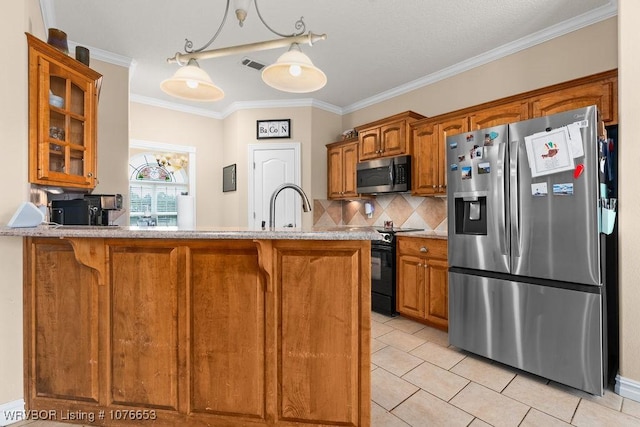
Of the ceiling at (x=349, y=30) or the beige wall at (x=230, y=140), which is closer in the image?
the ceiling at (x=349, y=30)

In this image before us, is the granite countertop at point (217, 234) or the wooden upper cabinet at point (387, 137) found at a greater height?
the wooden upper cabinet at point (387, 137)

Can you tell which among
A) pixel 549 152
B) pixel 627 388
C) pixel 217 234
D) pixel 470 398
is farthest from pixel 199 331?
pixel 627 388

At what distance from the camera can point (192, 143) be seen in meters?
4.80

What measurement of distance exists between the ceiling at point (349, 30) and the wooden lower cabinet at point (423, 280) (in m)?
1.97

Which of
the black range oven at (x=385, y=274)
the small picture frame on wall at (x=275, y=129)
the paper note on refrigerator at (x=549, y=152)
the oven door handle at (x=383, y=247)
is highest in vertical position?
the small picture frame on wall at (x=275, y=129)

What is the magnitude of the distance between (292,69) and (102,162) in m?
2.62

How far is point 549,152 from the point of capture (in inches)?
77.6

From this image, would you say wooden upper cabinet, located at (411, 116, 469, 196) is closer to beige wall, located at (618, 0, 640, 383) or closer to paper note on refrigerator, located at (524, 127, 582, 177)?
paper note on refrigerator, located at (524, 127, 582, 177)

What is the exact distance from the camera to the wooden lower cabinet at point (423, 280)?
288 cm

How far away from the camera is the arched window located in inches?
179

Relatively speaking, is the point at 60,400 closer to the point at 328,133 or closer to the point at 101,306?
the point at 101,306

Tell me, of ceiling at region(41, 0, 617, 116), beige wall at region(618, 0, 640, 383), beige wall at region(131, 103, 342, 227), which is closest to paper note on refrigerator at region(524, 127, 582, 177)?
beige wall at region(618, 0, 640, 383)

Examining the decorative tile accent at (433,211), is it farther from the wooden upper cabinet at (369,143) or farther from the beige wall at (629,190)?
the beige wall at (629,190)

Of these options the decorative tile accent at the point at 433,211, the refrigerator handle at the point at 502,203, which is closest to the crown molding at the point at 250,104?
the decorative tile accent at the point at 433,211
